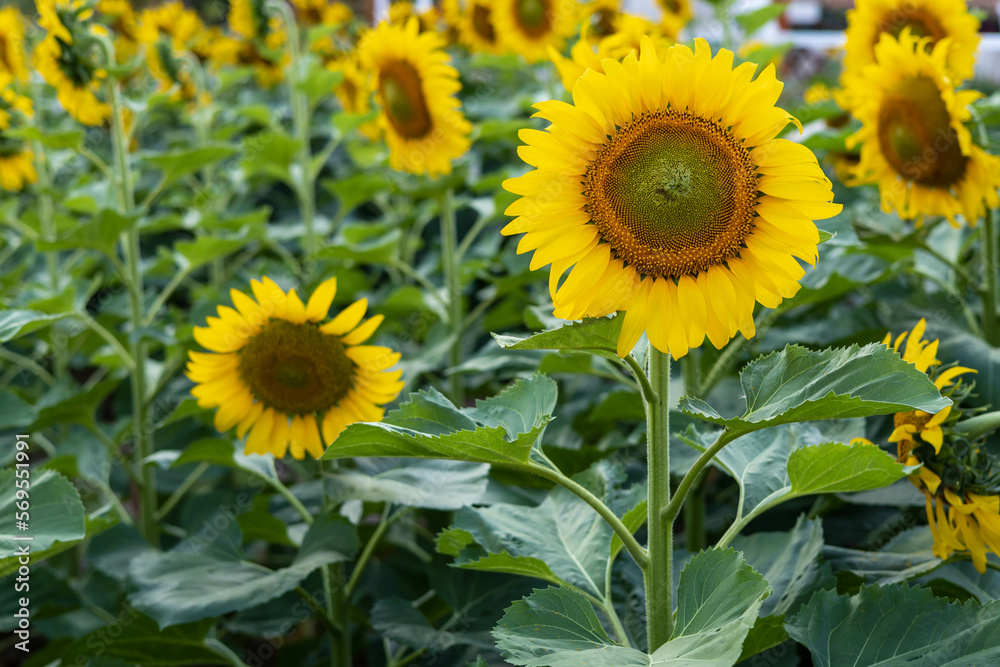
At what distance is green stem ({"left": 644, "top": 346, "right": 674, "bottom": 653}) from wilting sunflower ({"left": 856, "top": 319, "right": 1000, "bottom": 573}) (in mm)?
254

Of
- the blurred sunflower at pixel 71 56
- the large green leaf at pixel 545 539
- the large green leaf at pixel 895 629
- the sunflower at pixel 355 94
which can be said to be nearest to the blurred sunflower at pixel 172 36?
the sunflower at pixel 355 94

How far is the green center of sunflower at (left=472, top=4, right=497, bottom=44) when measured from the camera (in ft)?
9.91

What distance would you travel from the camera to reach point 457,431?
2.76ft

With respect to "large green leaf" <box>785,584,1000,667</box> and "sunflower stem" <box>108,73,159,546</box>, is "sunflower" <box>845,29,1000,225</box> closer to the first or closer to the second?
"large green leaf" <box>785,584,1000,667</box>

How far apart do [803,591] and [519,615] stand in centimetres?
38

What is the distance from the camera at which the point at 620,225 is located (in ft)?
2.63

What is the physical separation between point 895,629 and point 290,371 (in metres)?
0.86

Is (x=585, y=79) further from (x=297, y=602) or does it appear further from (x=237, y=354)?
(x=297, y=602)

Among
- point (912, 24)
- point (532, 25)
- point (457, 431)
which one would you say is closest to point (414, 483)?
point (457, 431)

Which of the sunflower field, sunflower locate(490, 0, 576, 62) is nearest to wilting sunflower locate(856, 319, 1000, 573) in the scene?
the sunflower field

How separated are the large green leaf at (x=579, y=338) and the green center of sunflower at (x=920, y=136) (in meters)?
0.87

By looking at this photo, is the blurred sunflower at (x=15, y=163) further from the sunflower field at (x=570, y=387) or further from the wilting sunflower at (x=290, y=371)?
the wilting sunflower at (x=290, y=371)

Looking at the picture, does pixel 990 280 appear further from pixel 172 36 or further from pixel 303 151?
pixel 172 36

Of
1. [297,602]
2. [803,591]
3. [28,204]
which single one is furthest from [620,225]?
[28,204]
